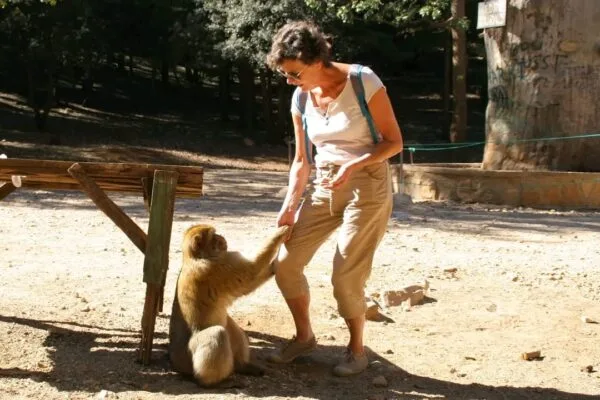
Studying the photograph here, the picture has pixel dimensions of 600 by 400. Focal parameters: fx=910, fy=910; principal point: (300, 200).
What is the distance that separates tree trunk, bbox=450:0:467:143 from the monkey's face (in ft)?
57.6

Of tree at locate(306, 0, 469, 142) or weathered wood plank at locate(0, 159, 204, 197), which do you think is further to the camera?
tree at locate(306, 0, 469, 142)

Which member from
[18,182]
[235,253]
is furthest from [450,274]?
[18,182]

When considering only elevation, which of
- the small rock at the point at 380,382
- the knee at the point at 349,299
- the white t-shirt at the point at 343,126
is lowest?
the small rock at the point at 380,382

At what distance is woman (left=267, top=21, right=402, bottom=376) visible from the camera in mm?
4617

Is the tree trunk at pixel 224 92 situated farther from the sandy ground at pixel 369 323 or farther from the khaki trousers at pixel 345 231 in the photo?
the khaki trousers at pixel 345 231

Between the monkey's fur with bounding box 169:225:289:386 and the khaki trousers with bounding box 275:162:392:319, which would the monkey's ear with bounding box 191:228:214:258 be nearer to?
the monkey's fur with bounding box 169:225:289:386

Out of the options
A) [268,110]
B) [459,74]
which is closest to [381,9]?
[459,74]

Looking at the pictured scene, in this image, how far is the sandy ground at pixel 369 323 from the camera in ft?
16.3

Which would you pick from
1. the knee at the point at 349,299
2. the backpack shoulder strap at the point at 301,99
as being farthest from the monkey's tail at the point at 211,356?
the backpack shoulder strap at the point at 301,99

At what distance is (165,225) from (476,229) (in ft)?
19.6

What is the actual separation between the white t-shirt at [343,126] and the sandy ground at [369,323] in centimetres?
128

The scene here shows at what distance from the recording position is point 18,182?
522 cm

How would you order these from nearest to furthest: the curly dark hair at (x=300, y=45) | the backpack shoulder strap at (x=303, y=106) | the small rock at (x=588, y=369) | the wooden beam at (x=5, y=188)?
the curly dark hair at (x=300, y=45), the backpack shoulder strap at (x=303, y=106), the small rock at (x=588, y=369), the wooden beam at (x=5, y=188)

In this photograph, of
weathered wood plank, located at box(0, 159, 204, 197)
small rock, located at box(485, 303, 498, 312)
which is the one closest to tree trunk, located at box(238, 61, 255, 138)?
small rock, located at box(485, 303, 498, 312)
